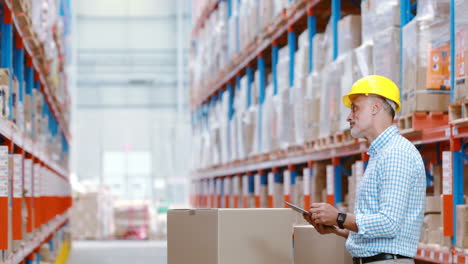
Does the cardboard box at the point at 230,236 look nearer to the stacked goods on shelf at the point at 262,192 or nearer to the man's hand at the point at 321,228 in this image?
the man's hand at the point at 321,228

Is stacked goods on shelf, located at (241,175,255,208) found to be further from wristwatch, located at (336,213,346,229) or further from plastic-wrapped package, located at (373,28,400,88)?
wristwatch, located at (336,213,346,229)

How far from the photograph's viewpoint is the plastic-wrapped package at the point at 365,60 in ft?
19.7

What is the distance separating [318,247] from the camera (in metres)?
3.89

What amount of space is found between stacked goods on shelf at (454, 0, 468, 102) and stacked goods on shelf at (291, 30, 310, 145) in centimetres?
289

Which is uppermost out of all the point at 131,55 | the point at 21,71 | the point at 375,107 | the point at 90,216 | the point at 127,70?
the point at 131,55

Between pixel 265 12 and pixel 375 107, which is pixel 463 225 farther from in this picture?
pixel 265 12

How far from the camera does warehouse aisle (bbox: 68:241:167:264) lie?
543 inches

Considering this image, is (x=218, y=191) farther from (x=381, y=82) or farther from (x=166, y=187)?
(x=166, y=187)

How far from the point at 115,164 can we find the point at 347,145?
2074 cm

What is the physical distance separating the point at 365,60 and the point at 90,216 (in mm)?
15035

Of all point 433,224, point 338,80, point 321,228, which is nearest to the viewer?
point 321,228

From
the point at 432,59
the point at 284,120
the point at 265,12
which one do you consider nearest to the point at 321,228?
the point at 432,59

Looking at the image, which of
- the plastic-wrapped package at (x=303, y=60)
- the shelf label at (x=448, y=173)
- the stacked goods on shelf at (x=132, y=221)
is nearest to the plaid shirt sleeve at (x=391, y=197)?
the shelf label at (x=448, y=173)

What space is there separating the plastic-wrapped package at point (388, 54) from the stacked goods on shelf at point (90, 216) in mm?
14663
